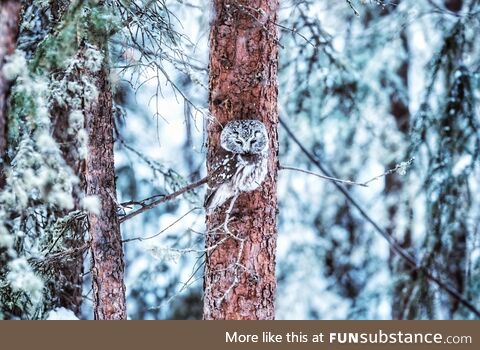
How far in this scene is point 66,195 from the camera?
2.39 m

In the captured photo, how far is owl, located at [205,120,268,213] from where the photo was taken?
3.10 metres

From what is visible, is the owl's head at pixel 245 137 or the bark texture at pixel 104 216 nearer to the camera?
the owl's head at pixel 245 137

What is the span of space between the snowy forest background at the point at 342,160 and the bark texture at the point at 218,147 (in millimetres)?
171

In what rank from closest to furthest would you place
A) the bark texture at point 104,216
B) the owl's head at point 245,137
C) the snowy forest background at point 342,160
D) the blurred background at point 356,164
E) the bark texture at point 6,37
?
the bark texture at point 6,37 → the owl's head at point 245,137 → the bark texture at point 104,216 → the snowy forest background at point 342,160 → the blurred background at point 356,164

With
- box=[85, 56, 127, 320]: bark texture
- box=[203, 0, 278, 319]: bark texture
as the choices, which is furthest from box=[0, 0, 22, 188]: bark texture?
box=[203, 0, 278, 319]: bark texture

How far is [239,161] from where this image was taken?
3.13 meters

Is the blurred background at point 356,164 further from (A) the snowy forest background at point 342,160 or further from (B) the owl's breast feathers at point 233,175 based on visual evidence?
(B) the owl's breast feathers at point 233,175

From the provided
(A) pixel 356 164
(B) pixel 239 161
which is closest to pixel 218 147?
(B) pixel 239 161

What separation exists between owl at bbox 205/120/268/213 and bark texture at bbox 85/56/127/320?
0.50 m

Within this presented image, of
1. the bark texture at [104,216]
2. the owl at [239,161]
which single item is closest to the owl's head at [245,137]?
the owl at [239,161]

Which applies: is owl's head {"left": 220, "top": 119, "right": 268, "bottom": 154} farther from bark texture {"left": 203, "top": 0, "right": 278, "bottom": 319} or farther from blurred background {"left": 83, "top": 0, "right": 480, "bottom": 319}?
blurred background {"left": 83, "top": 0, "right": 480, "bottom": 319}

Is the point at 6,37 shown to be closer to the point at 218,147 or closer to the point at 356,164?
the point at 218,147

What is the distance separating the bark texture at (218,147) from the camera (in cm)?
316

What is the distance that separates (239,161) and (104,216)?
70 centimetres
